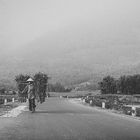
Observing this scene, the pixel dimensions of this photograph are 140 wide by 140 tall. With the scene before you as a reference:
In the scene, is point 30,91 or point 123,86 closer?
point 30,91

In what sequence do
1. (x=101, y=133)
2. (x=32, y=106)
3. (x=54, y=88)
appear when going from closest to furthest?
1. (x=101, y=133)
2. (x=32, y=106)
3. (x=54, y=88)

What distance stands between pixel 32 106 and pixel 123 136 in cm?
1323

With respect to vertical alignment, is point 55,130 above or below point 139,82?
below

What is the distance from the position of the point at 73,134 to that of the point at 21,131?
75.5 inches

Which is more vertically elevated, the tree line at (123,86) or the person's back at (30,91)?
the tree line at (123,86)

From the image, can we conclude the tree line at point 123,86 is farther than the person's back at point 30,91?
Yes

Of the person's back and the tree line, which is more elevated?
the tree line

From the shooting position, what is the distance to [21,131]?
44.7 feet

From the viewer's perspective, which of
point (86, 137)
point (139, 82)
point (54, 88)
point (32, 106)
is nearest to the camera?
point (86, 137)

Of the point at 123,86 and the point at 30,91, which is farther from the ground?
the point at 123,86

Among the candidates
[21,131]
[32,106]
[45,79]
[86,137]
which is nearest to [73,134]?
[86,137]

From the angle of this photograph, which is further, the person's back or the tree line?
the tree line

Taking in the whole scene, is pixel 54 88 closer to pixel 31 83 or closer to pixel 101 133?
pixel 31 83

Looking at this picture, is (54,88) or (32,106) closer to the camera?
(32,106)
